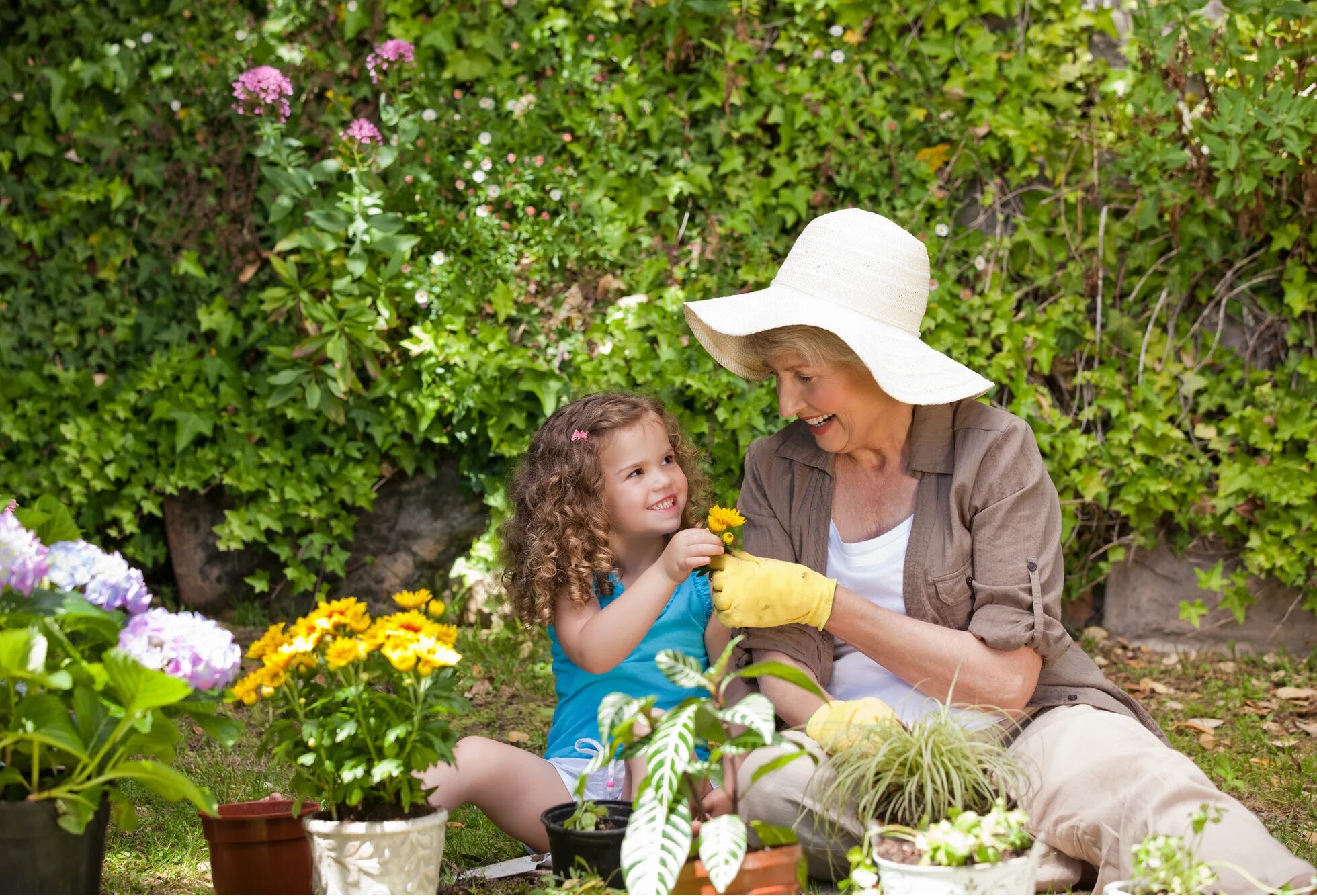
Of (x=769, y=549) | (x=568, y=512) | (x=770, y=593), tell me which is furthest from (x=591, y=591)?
(x=770, y=593)

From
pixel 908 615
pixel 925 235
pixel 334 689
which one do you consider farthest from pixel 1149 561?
pixel 334 689

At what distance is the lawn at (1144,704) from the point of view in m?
2.35

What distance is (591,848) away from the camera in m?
1.74

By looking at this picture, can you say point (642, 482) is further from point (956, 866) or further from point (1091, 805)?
point (956, 866)

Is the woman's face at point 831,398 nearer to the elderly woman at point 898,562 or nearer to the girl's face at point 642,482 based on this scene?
the elderly woman at point 898,562

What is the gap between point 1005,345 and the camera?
352cm

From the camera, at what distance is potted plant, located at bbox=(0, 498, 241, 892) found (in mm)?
1465

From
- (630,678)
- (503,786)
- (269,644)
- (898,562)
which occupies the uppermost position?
(269,644)

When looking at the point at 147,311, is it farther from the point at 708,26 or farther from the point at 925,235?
the point at 925,235

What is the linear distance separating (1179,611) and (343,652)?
9.34ft

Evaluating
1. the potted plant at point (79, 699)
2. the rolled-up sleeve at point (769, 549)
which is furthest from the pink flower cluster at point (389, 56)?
the potted plant at point (79, 699)

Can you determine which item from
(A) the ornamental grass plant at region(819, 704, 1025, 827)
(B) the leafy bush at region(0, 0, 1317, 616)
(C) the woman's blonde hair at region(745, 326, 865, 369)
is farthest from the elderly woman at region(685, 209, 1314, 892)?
(B) the leafy bush at region(0, 0, 1317, 616)

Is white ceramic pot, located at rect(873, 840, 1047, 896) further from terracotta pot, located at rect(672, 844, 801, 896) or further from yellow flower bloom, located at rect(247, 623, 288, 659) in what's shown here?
yellow flower bloom, located at rect(247, 623, 288, 659)

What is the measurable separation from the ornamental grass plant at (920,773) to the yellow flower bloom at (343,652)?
2.21 ft
